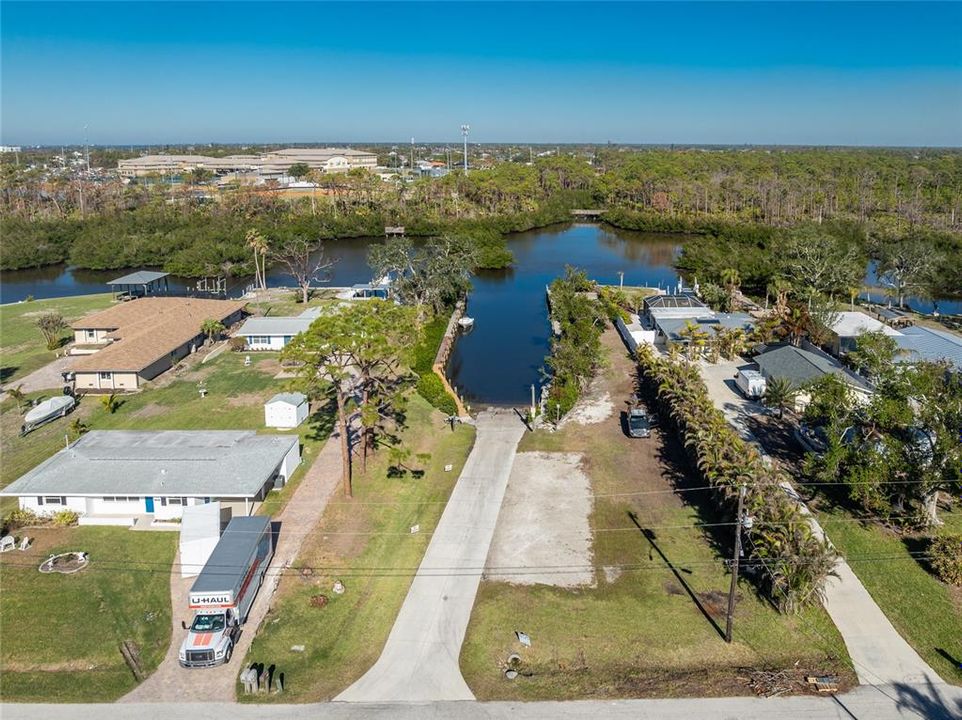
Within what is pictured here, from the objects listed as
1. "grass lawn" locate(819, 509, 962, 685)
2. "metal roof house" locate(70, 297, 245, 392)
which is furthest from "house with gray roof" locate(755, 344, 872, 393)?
"metal roof house" locate(70, 297, 245, 392)

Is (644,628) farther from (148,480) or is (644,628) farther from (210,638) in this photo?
(148,480)

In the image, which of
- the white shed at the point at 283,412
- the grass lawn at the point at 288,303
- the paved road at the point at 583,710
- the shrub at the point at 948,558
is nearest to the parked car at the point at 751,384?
the shrub at the point at 948,558

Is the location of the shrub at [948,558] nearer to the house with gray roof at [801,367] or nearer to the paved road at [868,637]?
the paved road at [868,637]

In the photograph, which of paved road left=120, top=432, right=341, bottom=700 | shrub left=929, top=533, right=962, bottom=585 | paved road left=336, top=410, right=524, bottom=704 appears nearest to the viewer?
paved road left=120, top=432, right=341, bottom=700

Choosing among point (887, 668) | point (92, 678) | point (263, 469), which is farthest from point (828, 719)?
point (263, 469)

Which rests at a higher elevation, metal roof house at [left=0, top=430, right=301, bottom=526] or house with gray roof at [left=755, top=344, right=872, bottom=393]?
house with gray roof at [left=755, top=344, right=872, bottom=393]

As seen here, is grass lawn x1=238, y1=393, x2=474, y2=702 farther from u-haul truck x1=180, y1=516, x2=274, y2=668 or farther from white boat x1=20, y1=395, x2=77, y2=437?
white boat x1=20, y1=395, x2=77, y2=437

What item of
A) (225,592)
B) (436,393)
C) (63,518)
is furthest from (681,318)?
(63,518)
